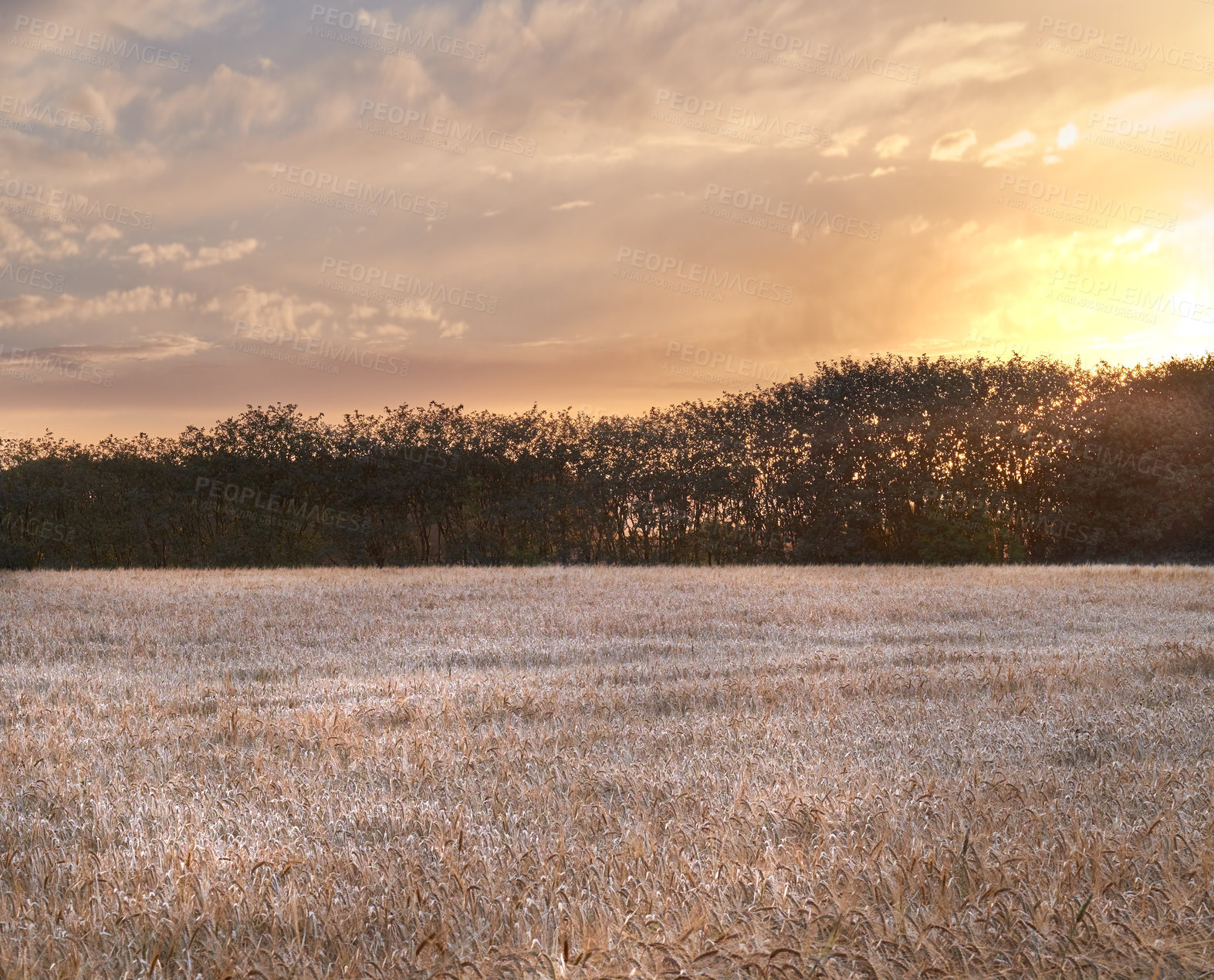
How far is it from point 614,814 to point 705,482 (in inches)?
1041

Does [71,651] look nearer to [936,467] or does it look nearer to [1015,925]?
[1015,925]

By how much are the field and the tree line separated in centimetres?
1973

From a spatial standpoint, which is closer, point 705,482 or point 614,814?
point 614,814

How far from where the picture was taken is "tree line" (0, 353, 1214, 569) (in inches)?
1237

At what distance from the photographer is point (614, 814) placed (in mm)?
4742

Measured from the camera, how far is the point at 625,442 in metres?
31.9

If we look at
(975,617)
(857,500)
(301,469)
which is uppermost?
(301,469)

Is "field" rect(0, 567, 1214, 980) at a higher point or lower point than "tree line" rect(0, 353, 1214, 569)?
lower

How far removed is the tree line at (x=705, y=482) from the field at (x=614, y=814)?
1973 cm

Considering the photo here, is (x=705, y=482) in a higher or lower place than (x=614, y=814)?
higher

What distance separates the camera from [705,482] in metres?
30.9

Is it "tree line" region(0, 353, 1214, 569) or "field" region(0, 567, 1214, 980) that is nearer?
"field" region(0, 567, 1214, 980)

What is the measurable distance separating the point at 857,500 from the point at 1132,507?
32.9 feet

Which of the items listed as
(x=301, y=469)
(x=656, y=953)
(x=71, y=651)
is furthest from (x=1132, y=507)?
(x=656, y=953)
